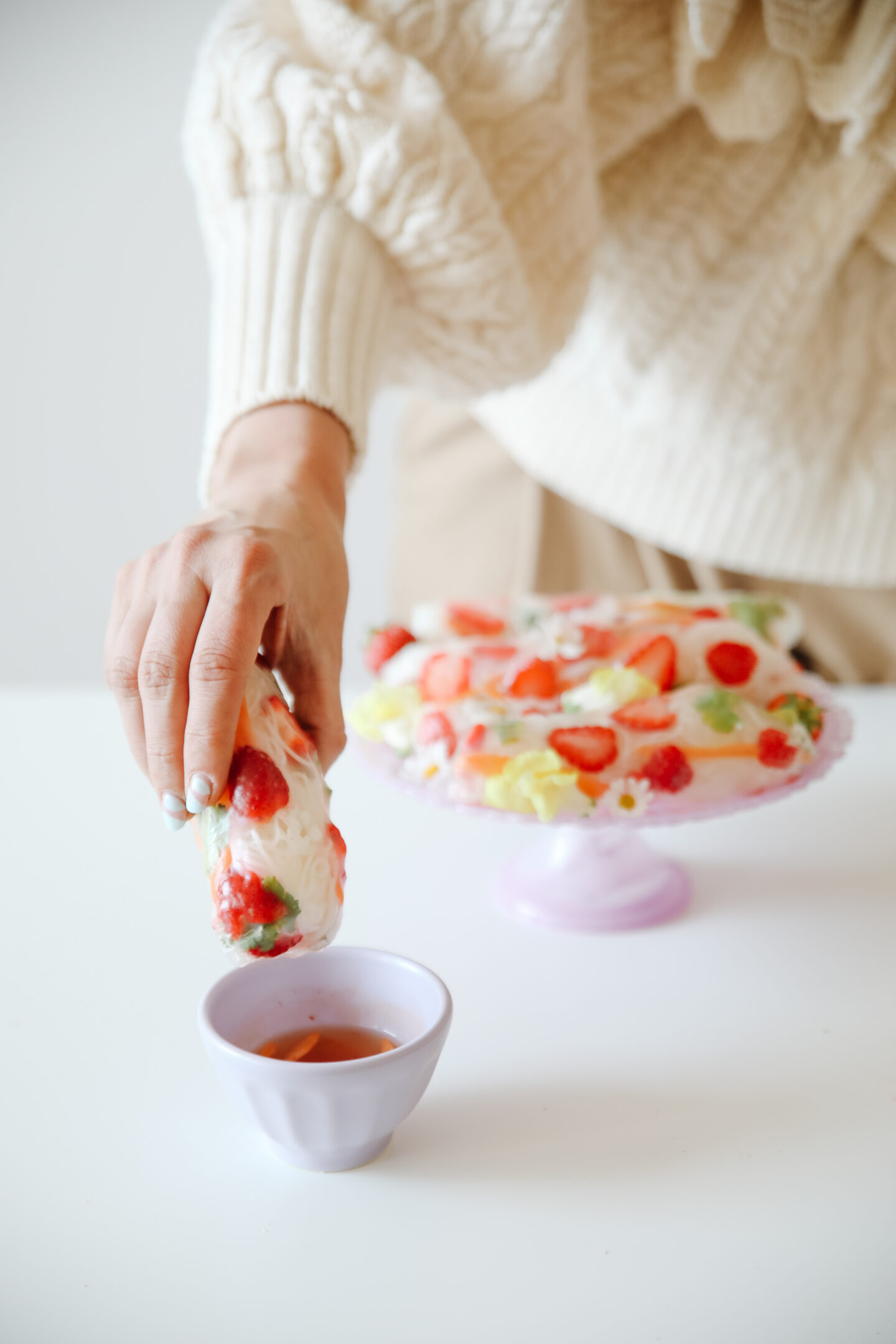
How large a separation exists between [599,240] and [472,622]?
34 centimetres

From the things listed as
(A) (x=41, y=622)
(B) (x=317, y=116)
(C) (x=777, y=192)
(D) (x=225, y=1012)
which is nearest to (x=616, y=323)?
(C) (x=777, y=192)

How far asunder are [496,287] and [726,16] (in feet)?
0.85

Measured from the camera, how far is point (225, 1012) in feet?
2.02

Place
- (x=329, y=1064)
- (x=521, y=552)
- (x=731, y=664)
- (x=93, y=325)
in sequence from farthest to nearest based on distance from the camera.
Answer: (x=93, y=325), (x=521, y=552), (x=731, y=664), (x=329, y=1064)

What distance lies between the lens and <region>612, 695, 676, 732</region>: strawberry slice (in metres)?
0.84

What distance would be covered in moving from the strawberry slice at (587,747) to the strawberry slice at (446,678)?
0.11 metres

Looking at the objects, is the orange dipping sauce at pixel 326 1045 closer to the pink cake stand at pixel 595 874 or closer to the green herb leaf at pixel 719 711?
the pink cake stand at pixel 595 874

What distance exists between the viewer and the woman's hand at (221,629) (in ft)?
1.88

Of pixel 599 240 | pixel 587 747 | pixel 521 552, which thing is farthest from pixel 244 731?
pixel 521 552

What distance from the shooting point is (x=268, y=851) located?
0.58 metres

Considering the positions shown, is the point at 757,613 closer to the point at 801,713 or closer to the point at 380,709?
the point at 801,713

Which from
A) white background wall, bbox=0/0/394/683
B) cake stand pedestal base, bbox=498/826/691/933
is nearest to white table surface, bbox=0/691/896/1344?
cake stand pedestal base, bbox=498/826/691/933

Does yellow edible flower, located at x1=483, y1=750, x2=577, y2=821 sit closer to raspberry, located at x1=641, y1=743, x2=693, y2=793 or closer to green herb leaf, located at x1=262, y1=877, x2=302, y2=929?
raspberry, located at x1=641, y1=743, x2=693, y2=793

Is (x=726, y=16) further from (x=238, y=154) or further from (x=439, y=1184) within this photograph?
(x=439, y=1184)
